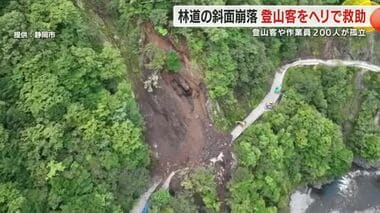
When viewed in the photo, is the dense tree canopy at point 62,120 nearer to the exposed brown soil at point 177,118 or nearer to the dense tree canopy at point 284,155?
the exposed brown soil at point 177,118

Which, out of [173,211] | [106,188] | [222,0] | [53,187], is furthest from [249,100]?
[53,187]

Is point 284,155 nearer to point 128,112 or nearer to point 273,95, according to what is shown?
point 273,95

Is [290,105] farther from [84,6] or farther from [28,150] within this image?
[28,150]

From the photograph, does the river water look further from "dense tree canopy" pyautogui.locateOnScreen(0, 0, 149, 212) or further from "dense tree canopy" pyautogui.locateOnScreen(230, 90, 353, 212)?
"dense tree canopy" pyautogui.locateOnScreen(0, 0, 149, 212)

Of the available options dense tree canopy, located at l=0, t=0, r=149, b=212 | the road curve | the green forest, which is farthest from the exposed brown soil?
dense tree canopy, located at l=0, t=0, r=149, b=212

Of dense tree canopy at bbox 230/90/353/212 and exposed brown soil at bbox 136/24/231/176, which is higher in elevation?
exposed brown soil at bbox 136/24/231/176

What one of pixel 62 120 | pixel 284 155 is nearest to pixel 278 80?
pixel 284 155

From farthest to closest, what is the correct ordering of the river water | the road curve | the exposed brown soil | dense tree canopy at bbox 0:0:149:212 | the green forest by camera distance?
the river water, the road curve, the exposed brown soil, the green forest, dense tree canopy at bbox 0:0:149:212
